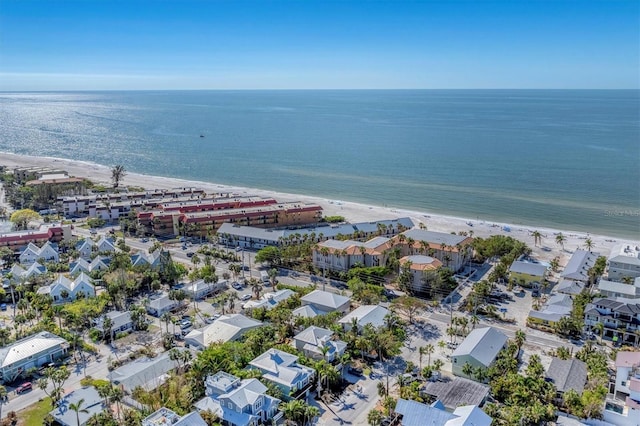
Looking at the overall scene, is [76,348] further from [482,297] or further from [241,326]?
[482,297]

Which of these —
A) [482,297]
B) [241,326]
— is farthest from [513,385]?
[241,326]

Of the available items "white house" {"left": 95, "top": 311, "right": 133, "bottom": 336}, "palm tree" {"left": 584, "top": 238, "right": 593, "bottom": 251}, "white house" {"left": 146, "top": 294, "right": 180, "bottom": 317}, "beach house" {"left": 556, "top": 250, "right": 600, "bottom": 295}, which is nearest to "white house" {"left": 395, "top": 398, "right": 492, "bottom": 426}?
"white house" {"left": 95, "top": 311, "right": 133, "bottom": 336}

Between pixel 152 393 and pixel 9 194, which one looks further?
pixel 9 194

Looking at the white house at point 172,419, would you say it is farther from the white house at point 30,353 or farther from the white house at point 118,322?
the white house at point 118,322

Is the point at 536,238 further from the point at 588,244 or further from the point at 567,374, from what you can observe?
the point at 567,374

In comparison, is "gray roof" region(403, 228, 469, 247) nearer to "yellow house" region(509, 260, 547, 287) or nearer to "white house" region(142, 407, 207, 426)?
"yellow house" region(509, 260, 547, 287)

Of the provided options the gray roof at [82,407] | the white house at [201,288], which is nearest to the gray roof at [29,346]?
the gray roof at [82,407]
